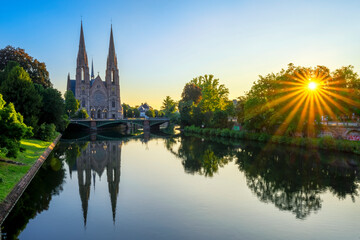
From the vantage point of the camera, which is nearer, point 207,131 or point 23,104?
point 23,104

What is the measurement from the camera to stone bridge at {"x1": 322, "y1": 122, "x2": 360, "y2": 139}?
116ft

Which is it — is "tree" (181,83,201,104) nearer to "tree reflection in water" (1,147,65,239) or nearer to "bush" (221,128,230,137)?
"bush" (221,128,230,137)

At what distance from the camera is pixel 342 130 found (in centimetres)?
3706

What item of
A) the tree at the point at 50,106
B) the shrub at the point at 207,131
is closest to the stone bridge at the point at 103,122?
the shrub at the point at 207,131

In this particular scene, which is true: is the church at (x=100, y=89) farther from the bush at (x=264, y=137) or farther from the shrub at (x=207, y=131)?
the bush at (x=264, y=137)

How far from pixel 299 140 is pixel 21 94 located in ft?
115

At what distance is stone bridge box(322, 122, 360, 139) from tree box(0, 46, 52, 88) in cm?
4684

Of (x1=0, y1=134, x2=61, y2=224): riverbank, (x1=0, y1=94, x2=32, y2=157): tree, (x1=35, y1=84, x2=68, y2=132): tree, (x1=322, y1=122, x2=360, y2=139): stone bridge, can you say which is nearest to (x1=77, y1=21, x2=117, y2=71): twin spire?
(x1=35, y1=84, x2=68, y2=132): tree

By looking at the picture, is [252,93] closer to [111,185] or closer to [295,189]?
[295,189]

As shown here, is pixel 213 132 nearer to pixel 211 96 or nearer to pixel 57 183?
pixel 211 96

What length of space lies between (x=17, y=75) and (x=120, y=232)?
2841cm

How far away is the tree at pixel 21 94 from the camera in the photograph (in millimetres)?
32125

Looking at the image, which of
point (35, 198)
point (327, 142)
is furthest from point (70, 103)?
point (35, 198)

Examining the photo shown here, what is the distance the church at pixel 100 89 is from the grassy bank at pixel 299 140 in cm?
6331
